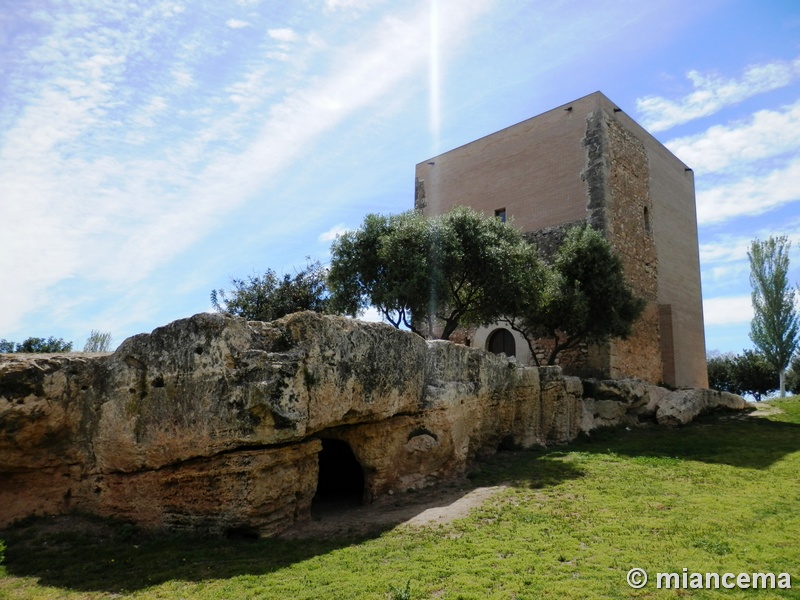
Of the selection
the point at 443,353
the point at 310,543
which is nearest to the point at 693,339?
the point at 443,353

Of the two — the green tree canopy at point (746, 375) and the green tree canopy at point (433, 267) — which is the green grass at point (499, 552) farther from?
the green tree canopy at point (746, 375)

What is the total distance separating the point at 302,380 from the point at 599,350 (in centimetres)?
1537

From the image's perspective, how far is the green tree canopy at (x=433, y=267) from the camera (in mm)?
17375

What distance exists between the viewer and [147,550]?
7453mm

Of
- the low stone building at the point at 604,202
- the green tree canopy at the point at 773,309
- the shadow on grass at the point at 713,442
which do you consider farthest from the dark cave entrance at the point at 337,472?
the green tree canopy at the point at 773,309

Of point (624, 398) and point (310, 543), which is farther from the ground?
point (624, 398)

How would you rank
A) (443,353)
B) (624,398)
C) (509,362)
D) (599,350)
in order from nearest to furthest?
1. (443,353)
2. (509,362)
3. (624,398)
4. (599,350)

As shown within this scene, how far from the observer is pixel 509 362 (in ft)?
43.1

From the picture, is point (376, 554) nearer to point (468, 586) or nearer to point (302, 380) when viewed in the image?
point (468, 586)

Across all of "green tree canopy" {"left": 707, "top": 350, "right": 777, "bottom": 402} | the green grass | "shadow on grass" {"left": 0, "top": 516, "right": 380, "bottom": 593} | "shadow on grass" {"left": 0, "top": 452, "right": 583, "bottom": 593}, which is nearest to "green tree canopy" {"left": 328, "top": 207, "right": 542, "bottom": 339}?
the green grass

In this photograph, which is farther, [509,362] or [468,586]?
[509,362]

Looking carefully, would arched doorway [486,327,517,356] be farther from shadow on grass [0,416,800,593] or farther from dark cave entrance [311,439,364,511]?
dark cave entrance [311,439,364,511]

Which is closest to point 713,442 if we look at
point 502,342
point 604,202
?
point 502,342

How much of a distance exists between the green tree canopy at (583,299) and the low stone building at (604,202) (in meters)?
1.42
